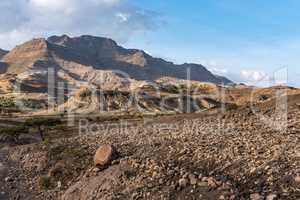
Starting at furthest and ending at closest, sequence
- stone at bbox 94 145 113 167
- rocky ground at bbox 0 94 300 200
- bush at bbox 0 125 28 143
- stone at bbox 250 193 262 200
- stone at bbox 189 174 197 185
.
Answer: bush at bbox 0 125 28 143 → stone at bbox 94 145 113 167 → stone at bbox 189 174 197 185 → rocky ground at bbox 0 94 300 200 → stone at bbox 250 193 262 200

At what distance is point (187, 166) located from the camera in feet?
61.1

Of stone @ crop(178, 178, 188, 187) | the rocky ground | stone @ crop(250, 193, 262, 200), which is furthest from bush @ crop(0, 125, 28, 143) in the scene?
stone @ crop(250, 193, 262, 200)

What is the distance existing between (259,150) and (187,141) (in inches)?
201

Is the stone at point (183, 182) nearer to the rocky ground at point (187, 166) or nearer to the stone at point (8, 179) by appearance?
the rocky ground at point (187, 166)

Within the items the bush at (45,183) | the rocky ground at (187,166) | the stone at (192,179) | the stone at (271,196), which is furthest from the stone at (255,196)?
the bush at (45,183)

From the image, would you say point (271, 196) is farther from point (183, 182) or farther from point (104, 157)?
point (104, 157)

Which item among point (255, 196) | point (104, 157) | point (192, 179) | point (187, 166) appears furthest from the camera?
point (104, 157)

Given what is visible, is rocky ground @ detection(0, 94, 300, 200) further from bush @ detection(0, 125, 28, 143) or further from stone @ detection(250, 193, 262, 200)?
bush @ detection(0, 125, 28, 143)

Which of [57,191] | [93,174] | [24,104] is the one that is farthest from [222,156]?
[24,104]

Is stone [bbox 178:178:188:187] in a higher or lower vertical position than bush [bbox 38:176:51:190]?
higher

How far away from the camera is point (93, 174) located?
22.0 m

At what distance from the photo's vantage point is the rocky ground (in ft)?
51.5

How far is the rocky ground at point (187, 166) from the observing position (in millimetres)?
15703

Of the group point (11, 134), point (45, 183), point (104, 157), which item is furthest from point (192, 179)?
point (11, 134)
